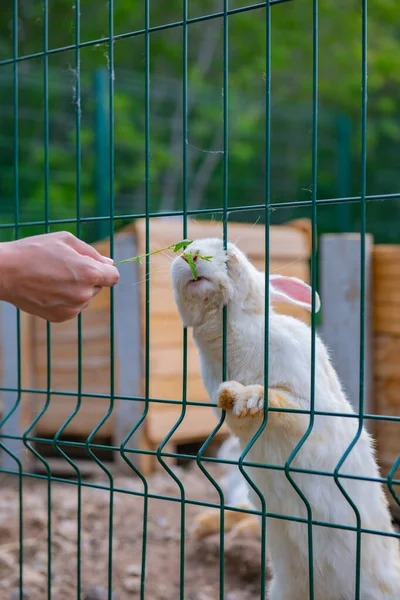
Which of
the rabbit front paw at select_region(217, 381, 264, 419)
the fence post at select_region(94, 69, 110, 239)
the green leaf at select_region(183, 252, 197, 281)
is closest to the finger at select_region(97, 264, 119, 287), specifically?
the green leaf at select_region(183, 252, 197, 281)

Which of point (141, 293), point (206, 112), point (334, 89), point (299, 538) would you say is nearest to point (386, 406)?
point (141, 293)

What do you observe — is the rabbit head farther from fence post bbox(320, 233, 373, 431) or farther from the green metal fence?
fence post bbox(320, 233, 373, 431)

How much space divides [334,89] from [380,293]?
31.6 feet

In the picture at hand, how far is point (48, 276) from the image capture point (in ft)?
7.22

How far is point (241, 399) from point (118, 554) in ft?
7.44

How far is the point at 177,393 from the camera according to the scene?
563cm

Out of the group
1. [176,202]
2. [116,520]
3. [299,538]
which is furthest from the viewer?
[176,202]

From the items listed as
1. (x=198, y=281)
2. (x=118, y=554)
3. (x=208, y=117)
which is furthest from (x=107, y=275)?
(x=208, y=117)

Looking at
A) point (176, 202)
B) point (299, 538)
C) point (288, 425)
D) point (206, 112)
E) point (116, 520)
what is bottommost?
point (116, 520)

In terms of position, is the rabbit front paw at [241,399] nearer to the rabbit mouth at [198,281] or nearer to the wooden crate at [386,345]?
the rabbit mouth at [198,281]

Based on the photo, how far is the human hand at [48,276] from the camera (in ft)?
7.21

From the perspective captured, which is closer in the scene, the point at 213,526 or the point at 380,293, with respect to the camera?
the point at 213,526

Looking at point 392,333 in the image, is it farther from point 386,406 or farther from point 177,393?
point 177,393

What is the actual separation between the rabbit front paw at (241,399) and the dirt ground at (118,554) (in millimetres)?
1073
